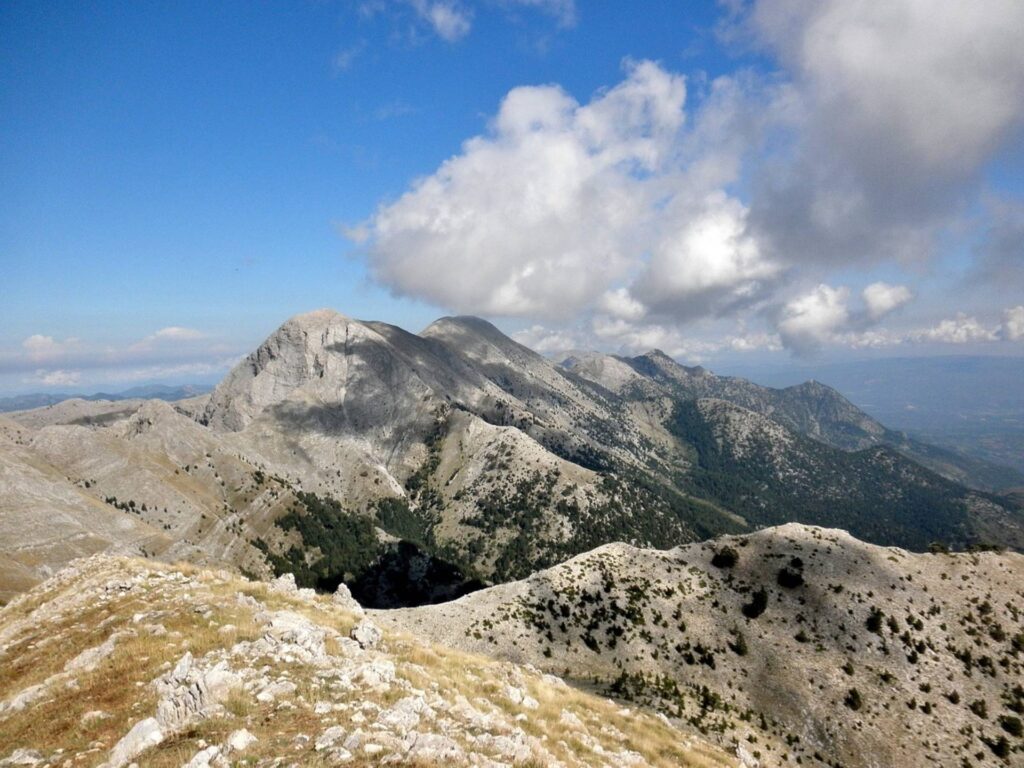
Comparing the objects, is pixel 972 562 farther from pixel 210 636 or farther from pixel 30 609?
pixel 30 609

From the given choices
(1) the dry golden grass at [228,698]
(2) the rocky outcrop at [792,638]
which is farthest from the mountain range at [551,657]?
(2) the rocky outcrop at [792,638]

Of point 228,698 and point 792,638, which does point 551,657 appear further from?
point 228,698

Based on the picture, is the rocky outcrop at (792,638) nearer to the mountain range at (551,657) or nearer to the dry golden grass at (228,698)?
the mountain range at (551,657)

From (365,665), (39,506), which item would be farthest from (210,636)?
(39,506)

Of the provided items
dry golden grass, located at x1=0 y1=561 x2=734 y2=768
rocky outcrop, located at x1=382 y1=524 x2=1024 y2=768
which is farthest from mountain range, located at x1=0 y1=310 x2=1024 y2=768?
rocky outcrop, located at x1=382 y1=524 x2=1024 y2=768

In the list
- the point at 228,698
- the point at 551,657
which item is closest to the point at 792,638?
the point at 551,657

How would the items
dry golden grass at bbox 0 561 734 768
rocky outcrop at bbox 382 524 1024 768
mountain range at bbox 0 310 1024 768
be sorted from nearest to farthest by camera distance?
dry golden grass at bbox 0 561 734 768 → mountain range at bbox 0 310 1024 768 → rocky outcrop at bbox 382 524 1024 768

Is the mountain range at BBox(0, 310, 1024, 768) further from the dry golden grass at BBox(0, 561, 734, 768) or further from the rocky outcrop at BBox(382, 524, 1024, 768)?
the rocky outcrop at BBox(382, 524, 1024, 768)

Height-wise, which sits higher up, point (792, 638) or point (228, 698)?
point (228, 698)

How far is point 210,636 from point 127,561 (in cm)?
2589

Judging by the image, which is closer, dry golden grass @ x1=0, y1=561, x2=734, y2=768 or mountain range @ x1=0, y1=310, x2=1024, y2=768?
dry golden grass @ x1=0, y1=561, x2=734, y2=768

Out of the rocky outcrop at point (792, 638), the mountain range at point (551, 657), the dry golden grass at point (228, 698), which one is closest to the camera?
the dry golden grass at point (228, 698)

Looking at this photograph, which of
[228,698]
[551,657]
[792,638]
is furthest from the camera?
[551,657]

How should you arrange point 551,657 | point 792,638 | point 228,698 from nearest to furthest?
point 228,698
point 792,638
point 551,657
